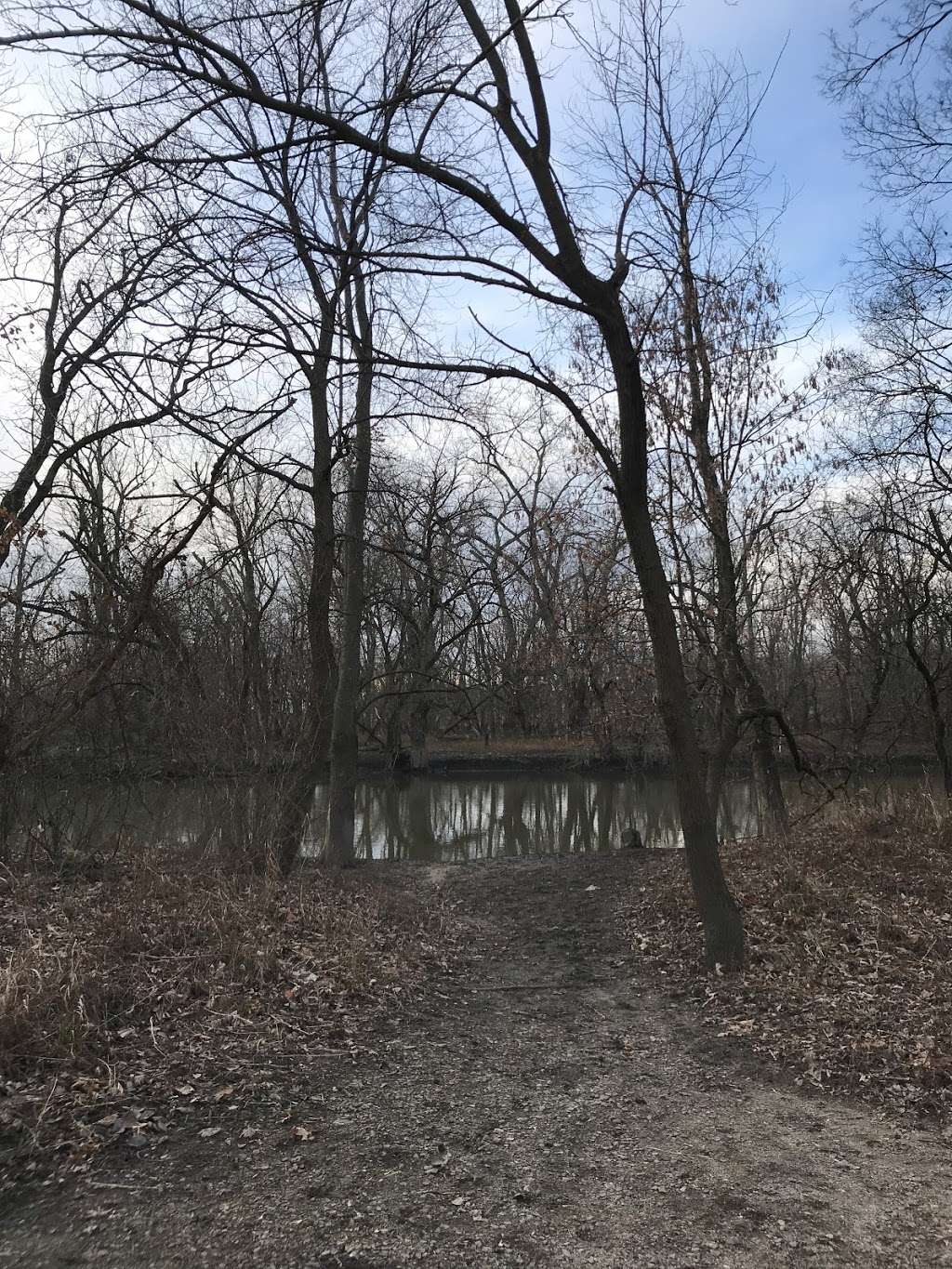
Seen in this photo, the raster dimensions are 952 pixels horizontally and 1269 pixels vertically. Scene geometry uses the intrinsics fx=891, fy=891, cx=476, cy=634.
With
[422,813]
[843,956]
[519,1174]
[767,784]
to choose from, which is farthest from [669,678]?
[422,813]

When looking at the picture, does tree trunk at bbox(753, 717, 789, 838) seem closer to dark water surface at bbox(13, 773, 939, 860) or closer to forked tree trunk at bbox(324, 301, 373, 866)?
dark water surface at bbox(13, 773, 939, 860)

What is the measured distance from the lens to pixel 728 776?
24312 mm

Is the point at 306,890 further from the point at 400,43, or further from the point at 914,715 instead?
the point at 914,715

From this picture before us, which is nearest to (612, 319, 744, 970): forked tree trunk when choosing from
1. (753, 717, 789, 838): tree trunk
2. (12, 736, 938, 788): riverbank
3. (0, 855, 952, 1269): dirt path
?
(0, 855, 952, 1269): dirt path

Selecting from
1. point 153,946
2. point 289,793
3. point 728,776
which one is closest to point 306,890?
point 289,793

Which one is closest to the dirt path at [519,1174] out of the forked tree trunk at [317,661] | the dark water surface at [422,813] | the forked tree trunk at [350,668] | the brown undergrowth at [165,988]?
the brown undergrowth at [165,988]

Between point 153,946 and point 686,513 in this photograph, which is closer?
point 153,946

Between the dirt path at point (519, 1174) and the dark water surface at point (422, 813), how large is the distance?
3524 millimetres

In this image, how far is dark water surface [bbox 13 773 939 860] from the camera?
789cm

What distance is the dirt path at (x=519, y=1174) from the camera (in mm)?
2945

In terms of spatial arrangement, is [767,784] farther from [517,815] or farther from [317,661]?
[517,815]

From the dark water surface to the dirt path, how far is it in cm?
352

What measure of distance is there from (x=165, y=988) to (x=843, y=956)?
425 cm

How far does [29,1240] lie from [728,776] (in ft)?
75.6
